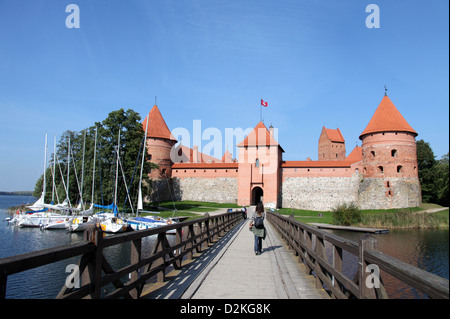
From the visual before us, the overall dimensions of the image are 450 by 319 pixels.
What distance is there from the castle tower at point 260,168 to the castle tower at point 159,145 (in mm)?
10180

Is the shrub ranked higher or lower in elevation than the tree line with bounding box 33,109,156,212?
lower

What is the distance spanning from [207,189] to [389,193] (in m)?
21.6

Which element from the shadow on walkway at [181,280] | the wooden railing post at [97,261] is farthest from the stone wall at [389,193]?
the wooden railing post at [97,261]

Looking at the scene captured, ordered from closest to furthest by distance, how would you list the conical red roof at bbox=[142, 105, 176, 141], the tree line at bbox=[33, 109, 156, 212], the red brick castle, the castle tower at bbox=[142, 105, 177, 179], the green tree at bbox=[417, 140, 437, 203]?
the tree line at bbox=[33, 109, 156, 212] → the red brick castle → the green tree at bbox=[417, 140, 437, 203] → the castle tower at bbox=[142, 105, 177, 179] → the conical red roof at bbox=[142, 105, 176, 141]

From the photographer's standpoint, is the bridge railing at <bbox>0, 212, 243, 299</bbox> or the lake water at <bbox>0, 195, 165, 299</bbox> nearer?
the bridge railing at <bbox>0, 212, 243, 299</bbox>

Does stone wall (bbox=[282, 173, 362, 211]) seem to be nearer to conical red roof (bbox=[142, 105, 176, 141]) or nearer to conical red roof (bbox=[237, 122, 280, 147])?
conical red roof (bbox=[237, 122, 280, 147])

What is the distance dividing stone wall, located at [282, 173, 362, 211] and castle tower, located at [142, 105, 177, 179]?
1587 cm

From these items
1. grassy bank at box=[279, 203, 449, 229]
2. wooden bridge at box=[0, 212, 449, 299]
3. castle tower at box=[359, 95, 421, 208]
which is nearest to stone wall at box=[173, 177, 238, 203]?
grassy bank at box=[279, 203, 449, 229]

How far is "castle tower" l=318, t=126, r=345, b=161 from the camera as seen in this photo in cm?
6259

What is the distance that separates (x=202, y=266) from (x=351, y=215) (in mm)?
24569
